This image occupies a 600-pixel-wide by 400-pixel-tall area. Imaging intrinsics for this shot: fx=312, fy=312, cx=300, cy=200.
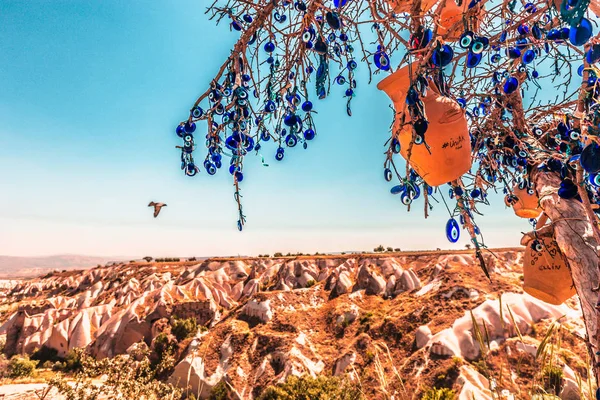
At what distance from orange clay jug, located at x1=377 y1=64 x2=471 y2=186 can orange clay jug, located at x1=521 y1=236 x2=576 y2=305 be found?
4.22 feet

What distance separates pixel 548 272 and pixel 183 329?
36.7 meters

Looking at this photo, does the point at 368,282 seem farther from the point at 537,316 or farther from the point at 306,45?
the point at 306,45

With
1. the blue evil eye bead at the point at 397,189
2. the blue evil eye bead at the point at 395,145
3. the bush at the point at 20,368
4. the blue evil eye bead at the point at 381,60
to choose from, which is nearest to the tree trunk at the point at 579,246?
the blue evil eye bead at the point at 397,189

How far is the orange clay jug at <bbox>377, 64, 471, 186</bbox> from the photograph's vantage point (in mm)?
1320

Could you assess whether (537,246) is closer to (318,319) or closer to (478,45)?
(478,45)

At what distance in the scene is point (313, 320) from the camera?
105 feet

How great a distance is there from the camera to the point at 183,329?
109 feet

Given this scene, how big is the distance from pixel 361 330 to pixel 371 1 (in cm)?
3080

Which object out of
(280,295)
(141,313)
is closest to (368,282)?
(280,295)

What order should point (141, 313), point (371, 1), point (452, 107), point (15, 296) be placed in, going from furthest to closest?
point (15, 296) → point (141, 313) → point (371, 1) → point (452, 107)

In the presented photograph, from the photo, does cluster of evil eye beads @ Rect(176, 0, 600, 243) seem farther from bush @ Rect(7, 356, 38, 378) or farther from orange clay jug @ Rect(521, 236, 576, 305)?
bush @ Rect(7, 356, 38, 378)

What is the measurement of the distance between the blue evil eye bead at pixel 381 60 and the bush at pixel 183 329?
3643cm

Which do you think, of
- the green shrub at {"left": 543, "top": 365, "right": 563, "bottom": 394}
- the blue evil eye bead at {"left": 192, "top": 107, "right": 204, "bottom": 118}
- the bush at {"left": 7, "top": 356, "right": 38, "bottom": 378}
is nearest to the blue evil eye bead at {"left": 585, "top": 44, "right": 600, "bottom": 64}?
the green shrub at {"left": 543, "top": 365, "right": 563, "bottom": 394}

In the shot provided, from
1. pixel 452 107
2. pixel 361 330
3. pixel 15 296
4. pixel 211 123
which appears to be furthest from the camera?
pixel 15 296
